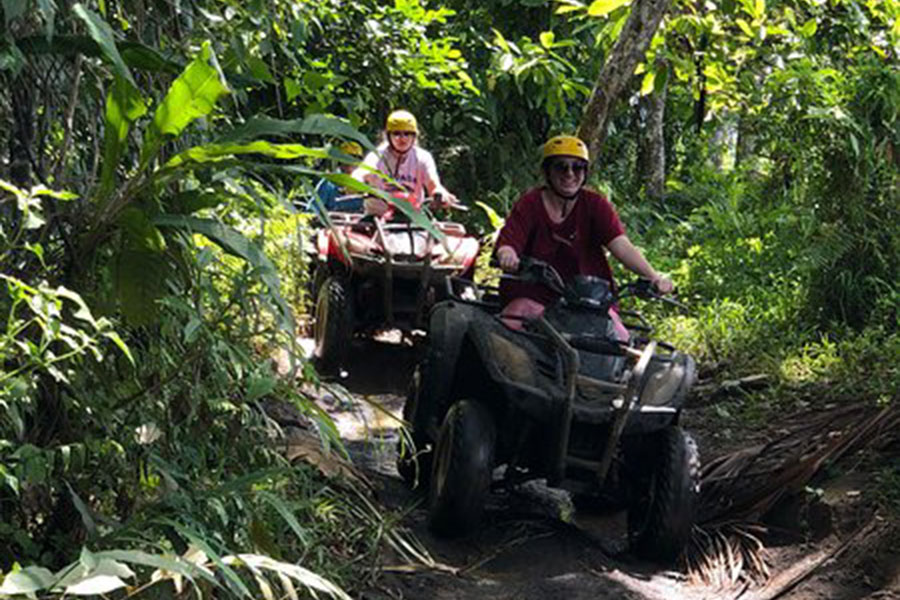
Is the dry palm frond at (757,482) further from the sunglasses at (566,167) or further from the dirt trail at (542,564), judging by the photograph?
the sunglasses at (566,167)

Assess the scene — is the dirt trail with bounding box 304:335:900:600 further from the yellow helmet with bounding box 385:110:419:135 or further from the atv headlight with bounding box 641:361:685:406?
the yellow helmet with bounding box 385:110:419:135

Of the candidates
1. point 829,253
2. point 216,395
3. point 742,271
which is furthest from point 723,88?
point 216,395

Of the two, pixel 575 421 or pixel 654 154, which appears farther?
pixel 654 154

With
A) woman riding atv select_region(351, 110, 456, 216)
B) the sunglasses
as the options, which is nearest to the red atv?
woman riding atv select_region(351, 110, 456, 216)

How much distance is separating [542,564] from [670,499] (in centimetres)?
63

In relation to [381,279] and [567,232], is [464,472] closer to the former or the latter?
[567,232]

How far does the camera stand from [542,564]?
16.9ft

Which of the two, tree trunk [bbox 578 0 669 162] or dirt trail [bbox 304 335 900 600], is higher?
tree trunk [bbox 578 0 669 162]

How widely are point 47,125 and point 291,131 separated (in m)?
0.75

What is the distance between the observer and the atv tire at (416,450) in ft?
19.3

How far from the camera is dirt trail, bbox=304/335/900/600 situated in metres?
4.71

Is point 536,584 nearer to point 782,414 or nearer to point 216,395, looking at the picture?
point 216,395

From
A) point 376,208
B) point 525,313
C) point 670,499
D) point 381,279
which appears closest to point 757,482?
point 670,499

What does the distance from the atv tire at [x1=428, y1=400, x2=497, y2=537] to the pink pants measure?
53 centimetres
